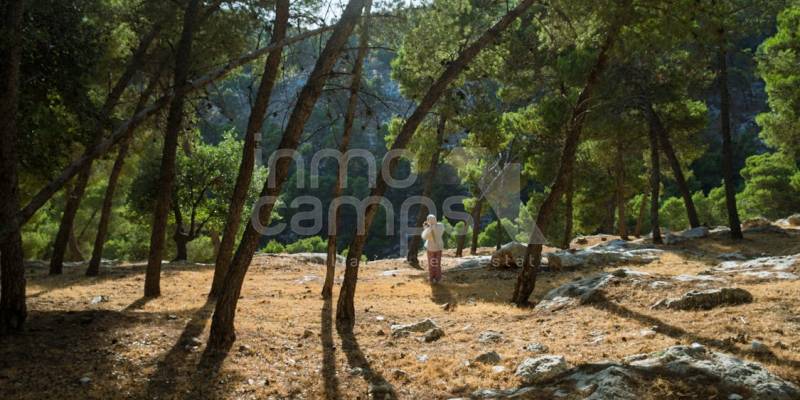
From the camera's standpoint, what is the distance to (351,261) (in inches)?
403

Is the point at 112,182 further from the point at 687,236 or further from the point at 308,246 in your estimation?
the point at 308,246

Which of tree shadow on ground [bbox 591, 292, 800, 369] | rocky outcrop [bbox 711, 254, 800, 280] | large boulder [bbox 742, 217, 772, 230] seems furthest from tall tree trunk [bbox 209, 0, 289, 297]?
large boulder [bbox 742, 217, 772, 230]

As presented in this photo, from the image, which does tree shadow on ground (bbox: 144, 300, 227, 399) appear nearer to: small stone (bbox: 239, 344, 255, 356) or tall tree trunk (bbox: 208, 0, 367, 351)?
small stone (bbox: 239, 344, 255, 356)

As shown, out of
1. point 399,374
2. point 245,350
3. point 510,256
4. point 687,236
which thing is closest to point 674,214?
point 687,236

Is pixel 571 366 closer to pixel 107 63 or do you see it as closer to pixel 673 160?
pixel 107 63

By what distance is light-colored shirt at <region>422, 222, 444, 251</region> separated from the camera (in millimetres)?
16234

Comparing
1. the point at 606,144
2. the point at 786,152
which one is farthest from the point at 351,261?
the point at 786,152

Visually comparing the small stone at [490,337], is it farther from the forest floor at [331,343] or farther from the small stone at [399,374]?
the small stone at [399,374]

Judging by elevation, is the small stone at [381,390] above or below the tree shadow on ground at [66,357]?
below

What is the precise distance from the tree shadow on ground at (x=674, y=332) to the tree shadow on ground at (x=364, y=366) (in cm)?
385

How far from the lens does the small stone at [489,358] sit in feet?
24.8

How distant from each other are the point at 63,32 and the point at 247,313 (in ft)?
20.6

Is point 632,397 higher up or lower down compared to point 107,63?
lower down

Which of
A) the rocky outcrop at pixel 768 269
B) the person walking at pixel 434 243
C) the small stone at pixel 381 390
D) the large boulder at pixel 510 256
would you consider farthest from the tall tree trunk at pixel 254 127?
the large boulder at pixel 510 256
